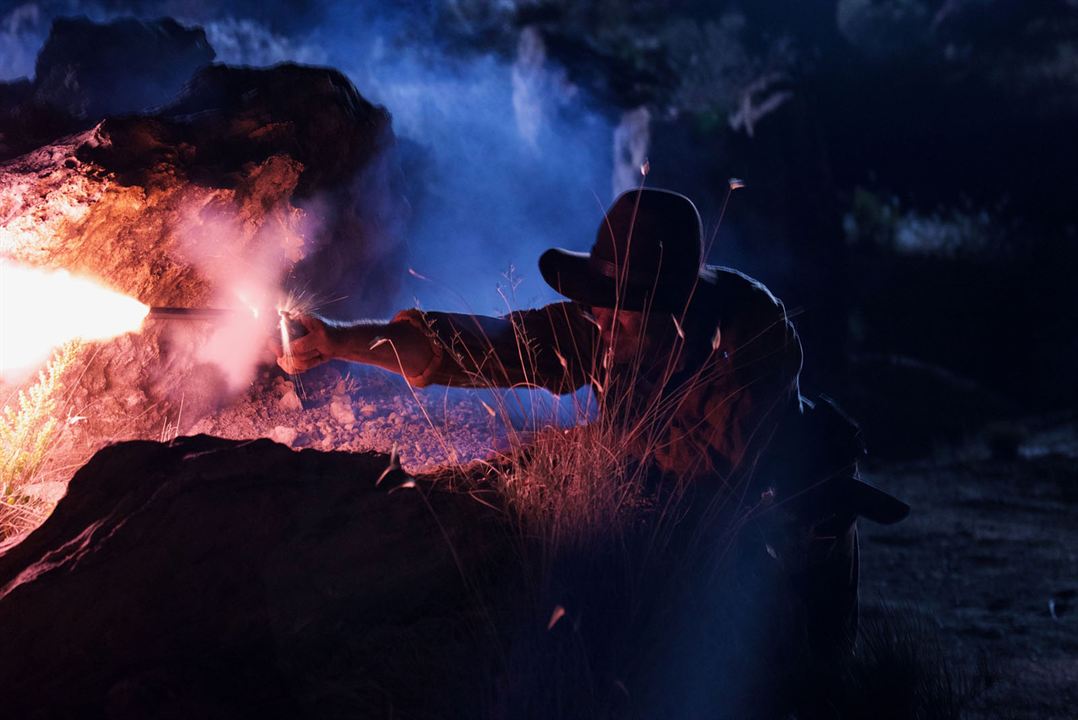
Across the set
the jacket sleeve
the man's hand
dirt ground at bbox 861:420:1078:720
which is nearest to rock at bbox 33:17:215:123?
the man's hand

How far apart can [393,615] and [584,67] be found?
8477mm

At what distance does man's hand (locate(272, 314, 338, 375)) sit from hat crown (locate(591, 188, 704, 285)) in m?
0.94

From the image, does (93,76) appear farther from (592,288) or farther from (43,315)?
(592,288)

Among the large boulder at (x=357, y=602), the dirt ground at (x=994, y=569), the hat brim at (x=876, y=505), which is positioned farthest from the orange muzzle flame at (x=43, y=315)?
the dirt ground at (x=994, y=569)

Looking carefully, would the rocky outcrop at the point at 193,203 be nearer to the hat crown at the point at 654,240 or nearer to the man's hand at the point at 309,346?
the man's hand at the point at 309,346

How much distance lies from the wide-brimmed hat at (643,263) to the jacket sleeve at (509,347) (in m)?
0.26

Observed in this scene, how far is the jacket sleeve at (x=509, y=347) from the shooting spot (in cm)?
260

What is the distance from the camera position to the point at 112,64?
4.30 m

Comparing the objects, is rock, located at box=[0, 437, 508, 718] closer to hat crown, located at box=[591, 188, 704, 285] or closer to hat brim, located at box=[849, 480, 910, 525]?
hat crown, located at box=[591, 188, 704, 285]

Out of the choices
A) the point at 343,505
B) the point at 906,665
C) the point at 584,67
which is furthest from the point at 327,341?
the point at 584,67

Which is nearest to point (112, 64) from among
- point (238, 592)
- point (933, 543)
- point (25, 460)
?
point (25, 460)

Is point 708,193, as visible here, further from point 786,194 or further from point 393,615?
point 393,615

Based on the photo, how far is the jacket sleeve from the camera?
2598 millimetres

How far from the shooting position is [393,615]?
1.83 meters
